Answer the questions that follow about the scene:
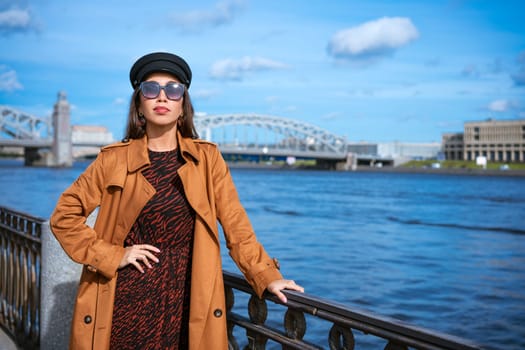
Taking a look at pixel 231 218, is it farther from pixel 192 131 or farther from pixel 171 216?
pixel 192 131

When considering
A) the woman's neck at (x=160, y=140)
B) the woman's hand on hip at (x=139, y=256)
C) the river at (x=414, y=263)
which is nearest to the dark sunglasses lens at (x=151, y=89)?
the woman's neck at (x=160, y=140)

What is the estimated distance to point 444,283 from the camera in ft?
30.4

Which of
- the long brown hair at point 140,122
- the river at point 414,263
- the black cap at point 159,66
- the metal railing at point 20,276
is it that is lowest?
the river at point 414,263

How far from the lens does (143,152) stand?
198cm

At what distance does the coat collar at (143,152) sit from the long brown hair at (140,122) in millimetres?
40

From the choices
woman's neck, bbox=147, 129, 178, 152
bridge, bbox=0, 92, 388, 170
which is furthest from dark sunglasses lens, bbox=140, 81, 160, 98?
bridge, bbox=0, 92, 388, 170

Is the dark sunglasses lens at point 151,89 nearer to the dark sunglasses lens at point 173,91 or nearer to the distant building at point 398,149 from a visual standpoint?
the dark sunglasses lens at point 173,91

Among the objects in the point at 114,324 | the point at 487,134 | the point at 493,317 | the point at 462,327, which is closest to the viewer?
the point at 114,324

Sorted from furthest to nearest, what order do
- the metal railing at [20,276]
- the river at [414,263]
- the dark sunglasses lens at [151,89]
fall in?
the river at [414,263] → the metal railing at [20,276] → the dark sunglasses lens at [151,89]

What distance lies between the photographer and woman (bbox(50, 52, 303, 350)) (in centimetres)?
189

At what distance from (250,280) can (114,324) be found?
0.47m

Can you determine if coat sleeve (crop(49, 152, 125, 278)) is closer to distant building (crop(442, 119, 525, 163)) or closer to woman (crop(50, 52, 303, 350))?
woman (crop(50, 52, 303, 350))

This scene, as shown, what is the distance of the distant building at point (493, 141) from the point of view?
99.3 meters

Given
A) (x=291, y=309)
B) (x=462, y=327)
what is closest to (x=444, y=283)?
(x=462, y=327)
